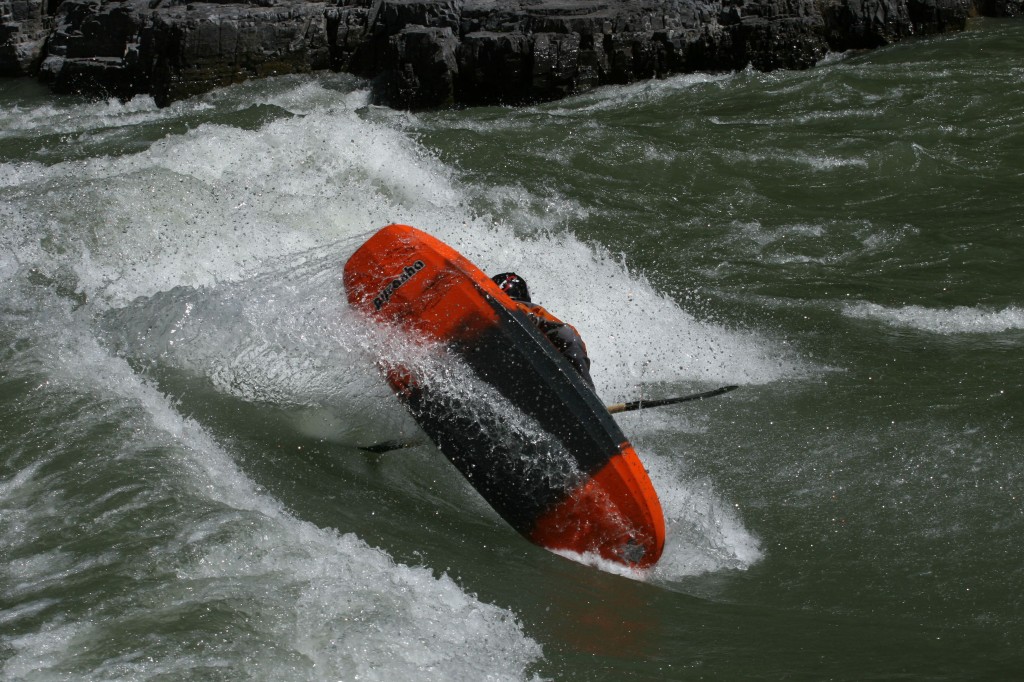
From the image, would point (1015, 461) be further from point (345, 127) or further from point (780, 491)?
point (345, 127)

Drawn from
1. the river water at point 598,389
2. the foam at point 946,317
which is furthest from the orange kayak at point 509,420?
the foam at point 946,317

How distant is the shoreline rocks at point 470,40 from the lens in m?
11.1

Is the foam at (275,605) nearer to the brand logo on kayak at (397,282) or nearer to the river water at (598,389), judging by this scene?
the river water at (598,389)

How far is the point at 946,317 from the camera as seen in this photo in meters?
6.52

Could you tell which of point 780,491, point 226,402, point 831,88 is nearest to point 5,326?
point 226,402

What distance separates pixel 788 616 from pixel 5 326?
3.97 meters

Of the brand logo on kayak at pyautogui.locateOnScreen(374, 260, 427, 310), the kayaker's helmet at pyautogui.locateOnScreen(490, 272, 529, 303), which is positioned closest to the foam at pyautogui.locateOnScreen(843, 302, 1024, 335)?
the kayaker's helmet at pyautogui.locateOnScreen(490, 272, 529, 303)

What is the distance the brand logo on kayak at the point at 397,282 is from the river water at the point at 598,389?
0.52ft

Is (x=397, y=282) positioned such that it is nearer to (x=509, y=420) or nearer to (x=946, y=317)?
(x=509, y=420)

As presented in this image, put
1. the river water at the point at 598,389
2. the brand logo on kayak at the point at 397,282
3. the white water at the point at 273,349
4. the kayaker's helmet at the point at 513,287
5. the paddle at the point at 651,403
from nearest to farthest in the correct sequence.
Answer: the white water at the point at 273,349
the river water at the point at 598,389
the paddle at the point at 651,403
the brand logo on kayak at the point at 397,282
the kayaker's helmet at the point at 513,287

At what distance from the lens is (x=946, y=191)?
27.8ft

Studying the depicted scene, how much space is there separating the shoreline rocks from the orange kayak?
6217 mm

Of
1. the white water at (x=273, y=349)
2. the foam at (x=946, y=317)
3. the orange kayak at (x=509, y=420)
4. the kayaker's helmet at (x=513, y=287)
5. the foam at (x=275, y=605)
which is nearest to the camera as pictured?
the foam at (x=275, y=605)

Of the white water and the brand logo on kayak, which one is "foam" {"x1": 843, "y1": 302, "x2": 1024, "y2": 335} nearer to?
the white water
